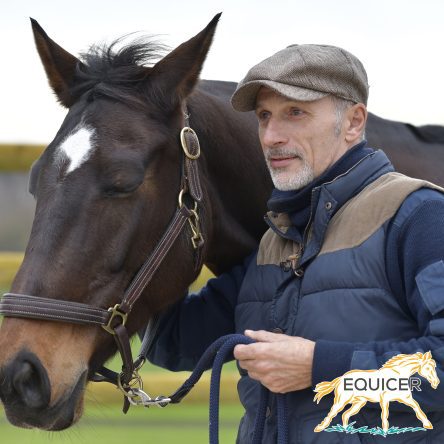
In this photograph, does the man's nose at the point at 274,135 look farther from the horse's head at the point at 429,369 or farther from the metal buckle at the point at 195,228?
the horse's head at the point at 429,369

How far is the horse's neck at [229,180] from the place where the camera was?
7.70 ft

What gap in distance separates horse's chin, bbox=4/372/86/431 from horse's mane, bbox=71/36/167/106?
747 mm

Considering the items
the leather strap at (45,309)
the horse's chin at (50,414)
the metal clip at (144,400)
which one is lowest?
the metal clip at (144,400)

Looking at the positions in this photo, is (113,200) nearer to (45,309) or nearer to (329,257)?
(45,309)

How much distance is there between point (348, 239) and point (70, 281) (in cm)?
65

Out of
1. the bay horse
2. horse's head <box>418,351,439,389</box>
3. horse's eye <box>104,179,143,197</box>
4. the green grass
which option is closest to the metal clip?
the bay horse

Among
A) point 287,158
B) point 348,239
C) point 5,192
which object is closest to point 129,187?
point 287,158

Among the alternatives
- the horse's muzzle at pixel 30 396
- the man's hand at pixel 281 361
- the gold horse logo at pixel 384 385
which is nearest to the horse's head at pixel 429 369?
the gold horse logo at pixel 384 385

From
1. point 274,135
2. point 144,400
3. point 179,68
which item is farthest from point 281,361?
point 179,68

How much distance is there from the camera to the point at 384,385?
66.9 inches

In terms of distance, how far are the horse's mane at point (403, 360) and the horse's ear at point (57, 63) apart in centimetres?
116

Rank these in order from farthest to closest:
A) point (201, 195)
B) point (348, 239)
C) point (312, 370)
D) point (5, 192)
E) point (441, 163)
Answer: point (5, 192) < point (441, 163) < point (201, 195) < point (348, 239) < point (312, 370)

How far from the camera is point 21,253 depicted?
4340 mm

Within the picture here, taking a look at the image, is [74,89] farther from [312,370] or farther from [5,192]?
[5,192]
